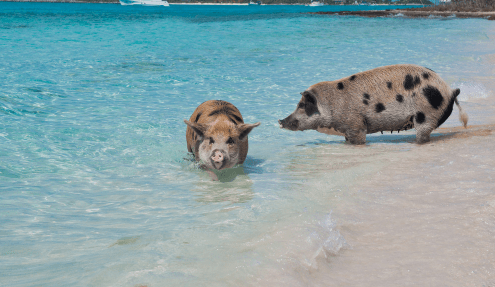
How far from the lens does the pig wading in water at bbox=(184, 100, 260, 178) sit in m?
5.64

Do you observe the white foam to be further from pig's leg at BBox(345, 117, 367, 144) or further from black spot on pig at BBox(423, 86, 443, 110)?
pig's leg at BBox(345, 117, 367, 144)

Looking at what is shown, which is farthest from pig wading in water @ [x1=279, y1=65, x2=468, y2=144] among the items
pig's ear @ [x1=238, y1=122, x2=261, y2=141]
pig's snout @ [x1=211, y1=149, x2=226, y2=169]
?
pig's snout @ [x1=211, y1=149, x2=226, y2=169]

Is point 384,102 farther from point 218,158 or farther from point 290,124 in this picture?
point 218,158

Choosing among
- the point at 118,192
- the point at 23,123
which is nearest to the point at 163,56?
the point at 23,123

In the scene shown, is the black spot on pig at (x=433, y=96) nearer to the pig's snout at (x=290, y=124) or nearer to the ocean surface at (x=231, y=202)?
the ocean surface at (x=231, y=202)

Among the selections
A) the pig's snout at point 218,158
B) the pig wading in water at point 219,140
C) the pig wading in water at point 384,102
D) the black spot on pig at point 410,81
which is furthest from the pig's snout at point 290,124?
the pig's snout at point 218,158

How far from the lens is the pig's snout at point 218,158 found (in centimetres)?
545

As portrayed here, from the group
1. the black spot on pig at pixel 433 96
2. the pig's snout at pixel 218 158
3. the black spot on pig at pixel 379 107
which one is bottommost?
the pig's snout at pixel 218 158

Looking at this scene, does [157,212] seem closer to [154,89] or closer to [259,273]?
[259,273]

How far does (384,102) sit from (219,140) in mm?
3284

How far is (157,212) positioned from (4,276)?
1778 millimetres

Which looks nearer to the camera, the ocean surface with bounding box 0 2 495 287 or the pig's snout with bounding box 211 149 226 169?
the ocean surface with bounding box 0 2 495 287

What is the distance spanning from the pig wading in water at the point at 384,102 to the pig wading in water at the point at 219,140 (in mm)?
2143

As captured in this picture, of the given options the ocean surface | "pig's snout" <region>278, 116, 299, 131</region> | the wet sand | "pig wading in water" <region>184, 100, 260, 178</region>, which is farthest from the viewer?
"pig's snout" <region>278, 116, 299, 131</region>
